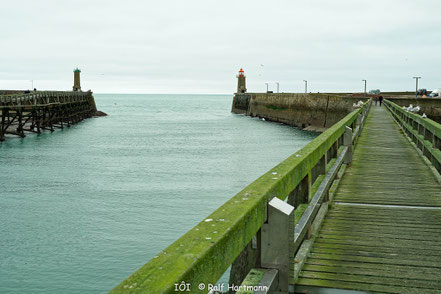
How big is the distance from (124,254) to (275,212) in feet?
35.8

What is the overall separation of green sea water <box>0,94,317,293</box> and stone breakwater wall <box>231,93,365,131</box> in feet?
60.6

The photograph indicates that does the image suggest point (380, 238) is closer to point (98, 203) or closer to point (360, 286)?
point (360, 286)

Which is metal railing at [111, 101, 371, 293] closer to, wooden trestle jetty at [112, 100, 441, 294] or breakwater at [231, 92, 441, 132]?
wooden trestle jetty at [112, 100, 441, 294]

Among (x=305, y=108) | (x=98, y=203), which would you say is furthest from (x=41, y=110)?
(x=98, y=203)

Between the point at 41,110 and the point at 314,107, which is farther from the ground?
the point at 314,107

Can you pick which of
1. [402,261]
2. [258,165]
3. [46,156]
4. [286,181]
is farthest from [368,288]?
[46,156]

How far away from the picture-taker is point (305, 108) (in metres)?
63.2

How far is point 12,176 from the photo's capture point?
80.6 feet

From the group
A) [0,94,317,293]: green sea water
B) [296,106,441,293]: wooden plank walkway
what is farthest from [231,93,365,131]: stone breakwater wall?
[296,106,441,293]: wooden plank walkway

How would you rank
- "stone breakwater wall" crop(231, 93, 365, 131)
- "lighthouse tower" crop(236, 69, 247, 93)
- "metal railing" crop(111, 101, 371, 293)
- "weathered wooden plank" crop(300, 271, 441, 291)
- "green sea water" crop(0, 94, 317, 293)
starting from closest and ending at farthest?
"metal railing" crop(111, 101, 371, 293) < "weathered wooden plank" crop(300, 271, 441, 291) < "green sea water" crop(0, 94, 317, 293) < "stone breakwater wall" crop(231, 93, 365, 131) < "lighthouse tower" crop(236, 69, 247, 93)

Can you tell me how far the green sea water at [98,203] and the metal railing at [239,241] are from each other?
8752 millimetres

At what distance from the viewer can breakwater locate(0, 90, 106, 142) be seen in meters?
39.8

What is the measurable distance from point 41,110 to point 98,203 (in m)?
50.1

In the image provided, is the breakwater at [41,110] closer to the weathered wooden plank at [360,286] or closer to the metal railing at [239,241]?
the weathered wooden plank at [360,286]
